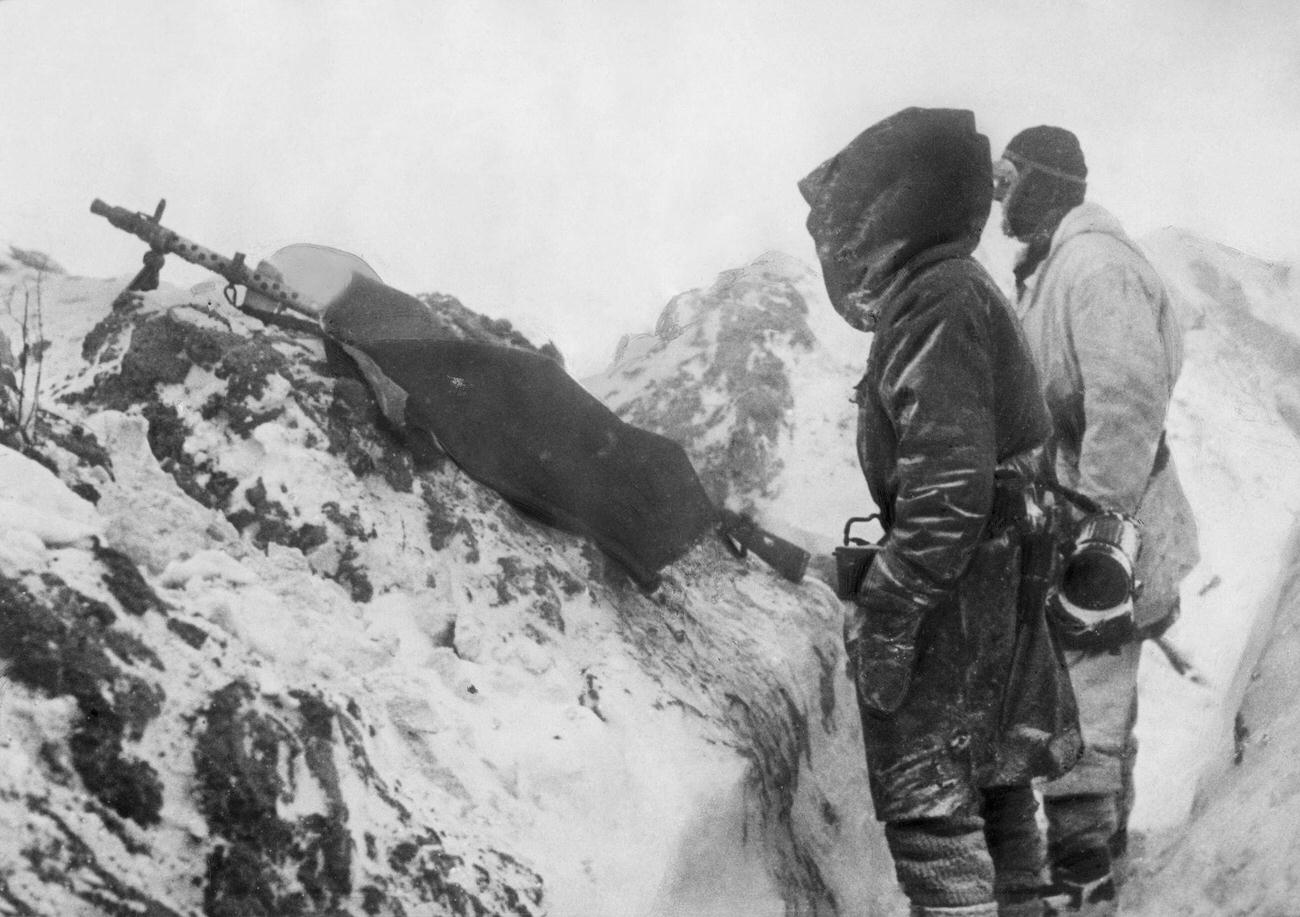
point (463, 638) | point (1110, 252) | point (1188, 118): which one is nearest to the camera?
point (463, 638)

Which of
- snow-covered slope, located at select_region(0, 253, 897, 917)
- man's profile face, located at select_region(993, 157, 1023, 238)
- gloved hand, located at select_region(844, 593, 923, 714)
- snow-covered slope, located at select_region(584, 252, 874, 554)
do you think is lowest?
snow-covered slope, located at select_region(0, 253, 897, 917)

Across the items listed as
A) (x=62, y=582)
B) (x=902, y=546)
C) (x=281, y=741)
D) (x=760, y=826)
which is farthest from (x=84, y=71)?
(x=760, y=826)

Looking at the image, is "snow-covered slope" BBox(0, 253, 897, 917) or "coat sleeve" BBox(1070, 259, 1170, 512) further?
"coat sleeve" BBox(1070, 259, 1170, 512)

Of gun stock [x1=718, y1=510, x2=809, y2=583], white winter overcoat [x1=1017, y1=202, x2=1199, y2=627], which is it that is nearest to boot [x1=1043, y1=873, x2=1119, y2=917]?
white winter overcoat [x1=1017, y1=202, x2=1199, y2=627]

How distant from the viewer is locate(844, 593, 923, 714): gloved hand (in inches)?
43.8

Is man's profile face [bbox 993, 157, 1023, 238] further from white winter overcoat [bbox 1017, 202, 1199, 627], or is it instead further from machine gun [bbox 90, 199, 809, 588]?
machine gun [bbox 90, 199, 809, 588]

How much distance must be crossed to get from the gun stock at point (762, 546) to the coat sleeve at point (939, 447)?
85 centimetres

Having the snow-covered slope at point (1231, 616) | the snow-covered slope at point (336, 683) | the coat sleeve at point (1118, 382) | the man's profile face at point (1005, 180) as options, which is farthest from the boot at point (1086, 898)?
the man's profile face at point (1005, 180)

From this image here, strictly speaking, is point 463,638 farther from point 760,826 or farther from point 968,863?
point 968,863

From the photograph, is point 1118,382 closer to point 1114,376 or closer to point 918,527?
point 1114,376

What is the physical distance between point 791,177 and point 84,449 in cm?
147

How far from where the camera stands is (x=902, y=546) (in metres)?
1.08

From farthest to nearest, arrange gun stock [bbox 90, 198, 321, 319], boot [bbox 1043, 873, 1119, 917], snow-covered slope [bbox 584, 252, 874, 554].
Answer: snow-covered slope [bbox 584, 252, 874, 554], gun stock [bbox 90, 198, 321, 319], boot [bbox 1043, 873, 1119, 917]

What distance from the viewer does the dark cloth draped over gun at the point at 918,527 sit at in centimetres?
108
